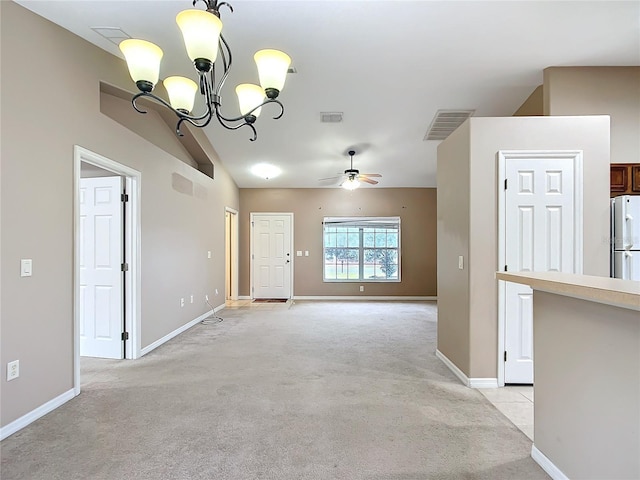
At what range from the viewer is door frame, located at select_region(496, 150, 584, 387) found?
10.2ft

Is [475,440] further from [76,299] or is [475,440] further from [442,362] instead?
[76,299]

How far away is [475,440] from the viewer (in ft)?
7.35

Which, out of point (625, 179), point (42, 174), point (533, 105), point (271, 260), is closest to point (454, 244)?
point (625, 179)

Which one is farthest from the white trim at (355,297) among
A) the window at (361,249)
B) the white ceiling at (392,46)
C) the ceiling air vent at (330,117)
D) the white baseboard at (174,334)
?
the ceiling air vent at (330,117)

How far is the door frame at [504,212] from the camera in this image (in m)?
3.10

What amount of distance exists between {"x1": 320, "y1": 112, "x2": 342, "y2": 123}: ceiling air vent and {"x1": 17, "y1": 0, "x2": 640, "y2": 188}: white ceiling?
77 mm

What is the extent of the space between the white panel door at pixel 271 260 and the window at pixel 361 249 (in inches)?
36.0

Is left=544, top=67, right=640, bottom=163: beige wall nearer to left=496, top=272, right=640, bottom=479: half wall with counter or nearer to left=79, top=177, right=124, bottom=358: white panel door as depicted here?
left=496, top=272, right=640, bottom=479: half wall with counter

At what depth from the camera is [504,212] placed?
3129mm

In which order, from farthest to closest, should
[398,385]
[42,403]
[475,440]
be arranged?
1. [398,385]
2. [42,403]
3. [475,440]

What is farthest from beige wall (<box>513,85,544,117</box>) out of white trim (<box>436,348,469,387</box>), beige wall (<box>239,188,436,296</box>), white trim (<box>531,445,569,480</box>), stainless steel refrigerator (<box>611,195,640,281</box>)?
beige wall (<box>239,188,436,296</box>)

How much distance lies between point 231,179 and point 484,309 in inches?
233

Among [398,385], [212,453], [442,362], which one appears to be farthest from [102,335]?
[442,362]

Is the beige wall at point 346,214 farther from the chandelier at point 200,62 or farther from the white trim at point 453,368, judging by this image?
the chandelier at point 200,62
